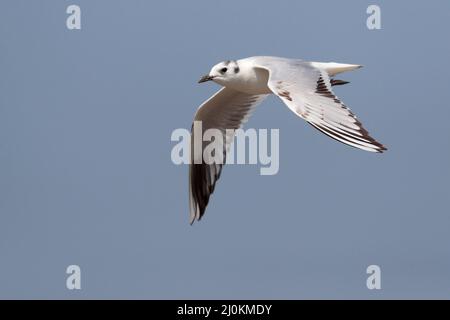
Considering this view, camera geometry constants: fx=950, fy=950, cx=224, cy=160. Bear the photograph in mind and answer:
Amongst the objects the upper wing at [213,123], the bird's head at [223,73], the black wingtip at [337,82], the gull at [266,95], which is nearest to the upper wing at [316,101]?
the gull at [266,95]

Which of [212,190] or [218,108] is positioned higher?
[218,108]

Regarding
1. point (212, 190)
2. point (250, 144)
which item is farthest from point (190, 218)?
point (250, 144)

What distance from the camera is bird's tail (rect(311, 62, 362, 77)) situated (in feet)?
15.5

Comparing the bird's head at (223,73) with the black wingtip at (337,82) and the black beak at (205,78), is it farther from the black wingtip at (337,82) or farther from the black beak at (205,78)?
the black wingtip at (337,82)

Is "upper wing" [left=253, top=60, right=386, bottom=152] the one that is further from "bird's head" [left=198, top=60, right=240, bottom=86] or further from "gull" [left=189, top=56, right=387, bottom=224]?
"bird's head" [left=198, top=60, right=240, bottom=86]

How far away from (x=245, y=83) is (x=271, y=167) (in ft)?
1.46

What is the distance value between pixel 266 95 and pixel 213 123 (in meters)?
0.34

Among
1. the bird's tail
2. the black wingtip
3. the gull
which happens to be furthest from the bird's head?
the black wingtip

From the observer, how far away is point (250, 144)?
16.7 ft

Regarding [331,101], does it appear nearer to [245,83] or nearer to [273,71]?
[273,71]

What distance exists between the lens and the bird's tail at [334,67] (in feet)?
15.5

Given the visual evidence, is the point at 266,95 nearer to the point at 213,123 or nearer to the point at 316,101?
the point at 213,123

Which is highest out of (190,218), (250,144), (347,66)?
(347,66)

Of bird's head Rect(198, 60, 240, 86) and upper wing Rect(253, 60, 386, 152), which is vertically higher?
bird's head Rect(198, 60, 240, 86)
